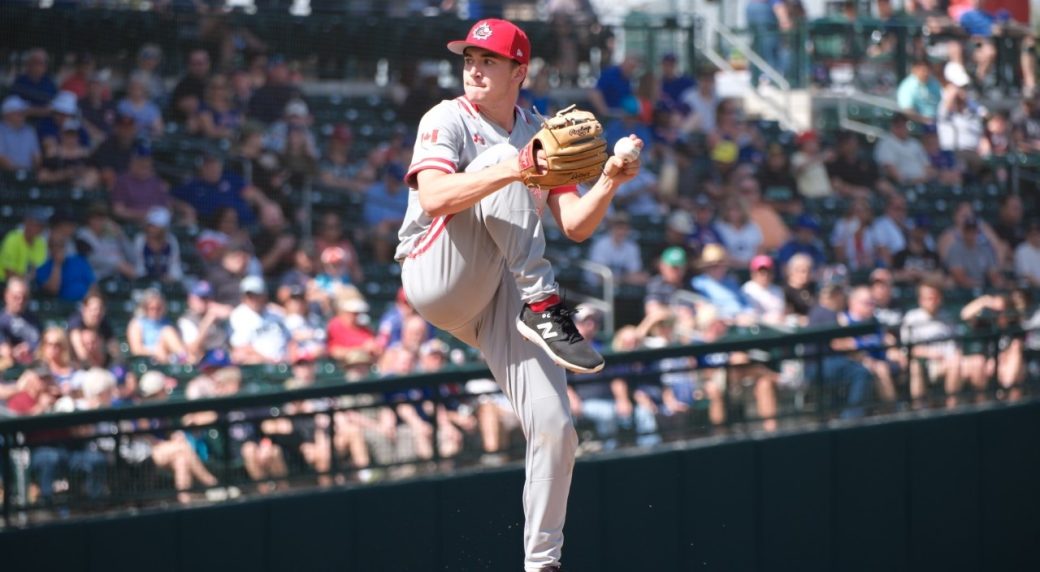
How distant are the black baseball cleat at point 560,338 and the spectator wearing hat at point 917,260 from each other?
700 centimetres

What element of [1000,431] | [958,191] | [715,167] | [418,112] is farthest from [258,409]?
[958,191]

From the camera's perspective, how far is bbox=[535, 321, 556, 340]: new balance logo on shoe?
445cm

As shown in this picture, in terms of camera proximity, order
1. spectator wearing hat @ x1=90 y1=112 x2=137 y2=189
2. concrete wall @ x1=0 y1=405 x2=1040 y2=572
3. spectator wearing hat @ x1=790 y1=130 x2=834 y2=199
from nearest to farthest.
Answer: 1. concrete wall @ x1=0 y1=405 x2=1040 y2=572
2. spectator wearing hat @ x1=90 y1=112 x2=137 y2=189
3. spectator wearing hat @ x1=790 y1=130 x2=834 y2=199

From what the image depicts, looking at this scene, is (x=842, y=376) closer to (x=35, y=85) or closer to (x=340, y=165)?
(x=340, y=165)

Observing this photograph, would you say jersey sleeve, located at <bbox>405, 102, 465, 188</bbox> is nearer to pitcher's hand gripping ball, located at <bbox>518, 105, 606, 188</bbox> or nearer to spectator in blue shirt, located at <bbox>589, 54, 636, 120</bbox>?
pitcher's hand gripping ball, located at <bbox>518, 105, 606, 188</bbox>

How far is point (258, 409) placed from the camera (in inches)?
236

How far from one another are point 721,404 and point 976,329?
2.02 meters

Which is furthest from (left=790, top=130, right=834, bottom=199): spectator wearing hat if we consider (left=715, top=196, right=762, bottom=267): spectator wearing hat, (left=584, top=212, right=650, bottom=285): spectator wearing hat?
(left=584, top=212, right=650, bottom=285): spectator wearing hat

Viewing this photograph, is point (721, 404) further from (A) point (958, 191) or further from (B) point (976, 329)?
(A) point (958, 191)

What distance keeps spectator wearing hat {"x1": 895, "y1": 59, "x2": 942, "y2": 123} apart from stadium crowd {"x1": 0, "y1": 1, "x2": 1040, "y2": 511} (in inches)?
1.1

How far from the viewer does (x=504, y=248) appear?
4402mm

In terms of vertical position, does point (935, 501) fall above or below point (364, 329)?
below

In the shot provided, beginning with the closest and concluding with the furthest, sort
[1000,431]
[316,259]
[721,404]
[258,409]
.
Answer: [258,409] < [721,404] < [1000,431] < [316,259]

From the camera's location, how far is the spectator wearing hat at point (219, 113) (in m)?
10.4
